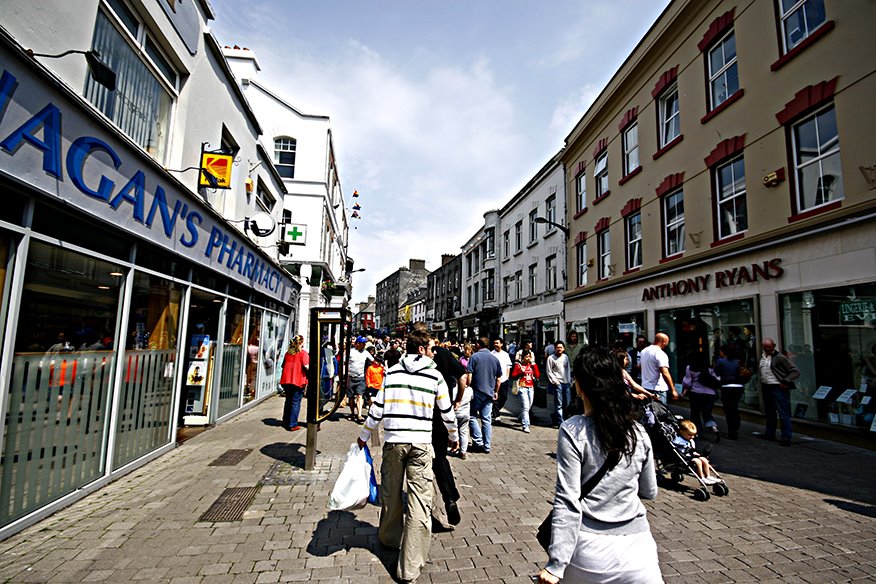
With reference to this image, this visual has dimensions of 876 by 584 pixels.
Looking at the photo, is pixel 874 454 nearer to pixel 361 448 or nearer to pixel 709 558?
pixel 709 558

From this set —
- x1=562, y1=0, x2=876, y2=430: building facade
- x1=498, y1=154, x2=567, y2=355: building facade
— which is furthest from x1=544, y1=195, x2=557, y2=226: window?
x1=562, y1=0, x2=876, y2=430: building facade

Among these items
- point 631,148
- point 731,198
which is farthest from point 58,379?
point 631,148

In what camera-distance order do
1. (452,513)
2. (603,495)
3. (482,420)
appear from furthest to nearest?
1. (482,420)
2. (452,513)
3. (603,495)

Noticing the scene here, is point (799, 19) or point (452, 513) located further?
point (799, 19)

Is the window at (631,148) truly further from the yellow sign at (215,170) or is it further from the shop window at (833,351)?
the yellow sign at (215,170)

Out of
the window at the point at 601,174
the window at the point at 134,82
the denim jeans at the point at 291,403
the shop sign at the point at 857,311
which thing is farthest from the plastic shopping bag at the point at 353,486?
the window at the point at 601,174

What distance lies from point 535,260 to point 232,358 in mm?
17213

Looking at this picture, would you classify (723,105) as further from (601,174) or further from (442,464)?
(442,464)

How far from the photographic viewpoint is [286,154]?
1900 cm

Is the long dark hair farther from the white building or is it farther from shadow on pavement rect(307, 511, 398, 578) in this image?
the white building

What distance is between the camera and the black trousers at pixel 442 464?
424cm

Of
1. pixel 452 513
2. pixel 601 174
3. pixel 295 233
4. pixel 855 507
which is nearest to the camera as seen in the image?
pixel 452 513

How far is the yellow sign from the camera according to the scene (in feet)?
24.5

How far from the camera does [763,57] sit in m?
9.38
